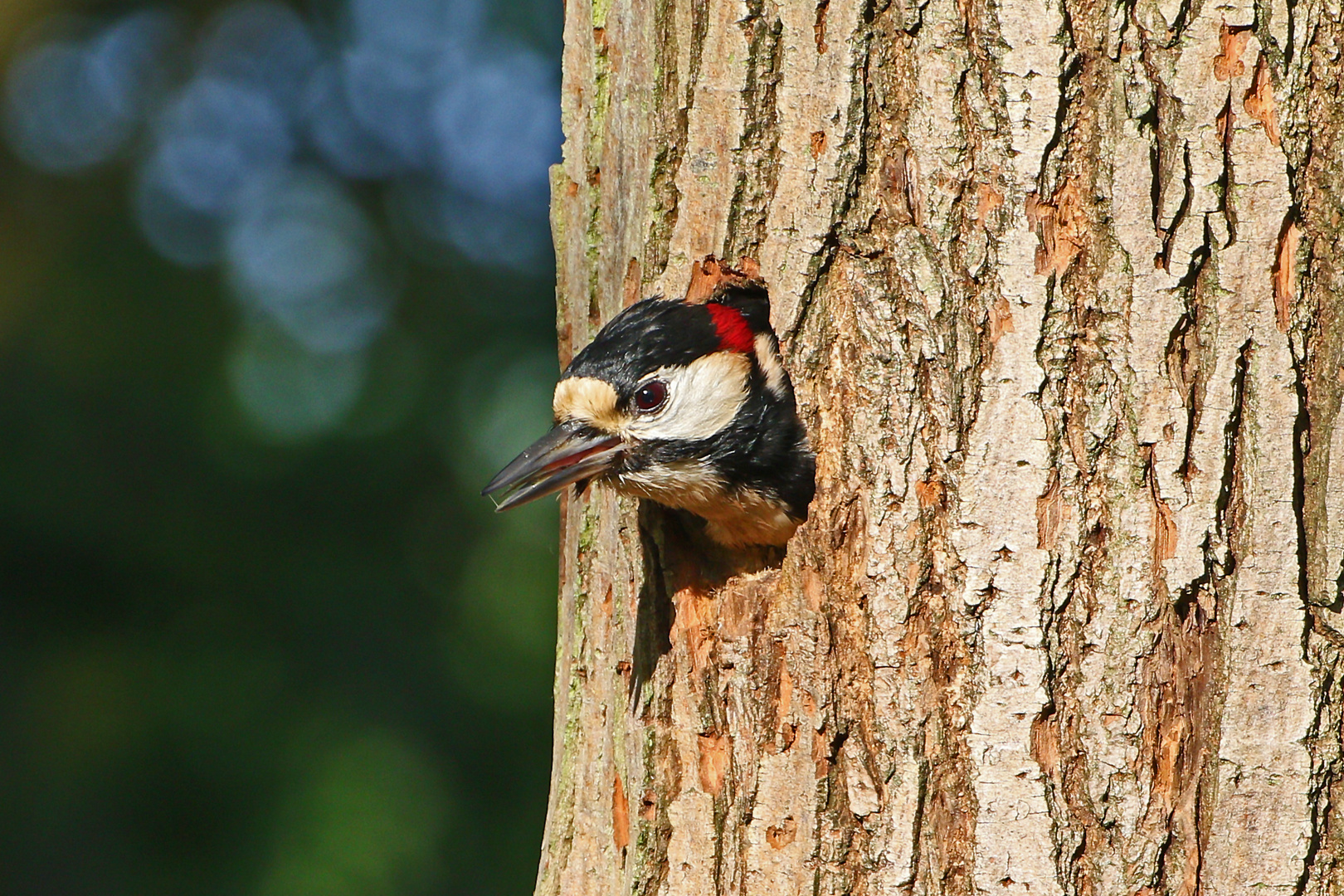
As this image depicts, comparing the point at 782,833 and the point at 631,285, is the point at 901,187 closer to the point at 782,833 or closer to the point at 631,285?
the point at 631,285

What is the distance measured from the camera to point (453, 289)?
8.17 metres

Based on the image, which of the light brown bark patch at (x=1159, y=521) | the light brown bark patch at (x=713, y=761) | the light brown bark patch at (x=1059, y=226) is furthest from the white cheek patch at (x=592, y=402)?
the light brown bark patch at (x=1159, y=521)

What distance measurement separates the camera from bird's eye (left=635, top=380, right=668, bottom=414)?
282cm

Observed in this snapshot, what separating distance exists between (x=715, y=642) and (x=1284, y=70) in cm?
153

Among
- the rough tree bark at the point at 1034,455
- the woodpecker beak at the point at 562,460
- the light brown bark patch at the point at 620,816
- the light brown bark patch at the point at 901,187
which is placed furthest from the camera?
the woodpecker beak at the point at 562,460

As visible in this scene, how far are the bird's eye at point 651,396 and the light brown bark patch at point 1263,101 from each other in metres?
1.38

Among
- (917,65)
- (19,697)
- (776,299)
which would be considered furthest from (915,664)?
(19,697)

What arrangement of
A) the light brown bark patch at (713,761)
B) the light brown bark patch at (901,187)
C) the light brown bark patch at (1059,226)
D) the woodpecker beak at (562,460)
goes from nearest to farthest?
the light brown bark patch at (1059,226)
the light brown bark patch at (901,187)
the light brown bark patch at (713,761)
the woodpecker beak at (562,460)

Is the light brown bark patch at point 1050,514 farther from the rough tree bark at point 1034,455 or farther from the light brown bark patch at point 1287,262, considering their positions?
the light brown bark patch at point 1287,262

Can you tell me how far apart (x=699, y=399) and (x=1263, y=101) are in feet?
4.59

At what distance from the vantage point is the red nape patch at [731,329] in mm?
2764

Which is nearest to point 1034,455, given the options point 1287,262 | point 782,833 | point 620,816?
point 1287,262

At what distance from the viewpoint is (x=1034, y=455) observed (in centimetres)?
211

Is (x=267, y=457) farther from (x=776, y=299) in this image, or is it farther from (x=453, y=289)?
(x=776, y=299)
